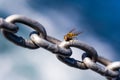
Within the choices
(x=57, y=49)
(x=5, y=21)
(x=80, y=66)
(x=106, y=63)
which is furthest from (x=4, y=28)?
(x=106, y=63)

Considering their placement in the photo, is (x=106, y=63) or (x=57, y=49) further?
(x=106, y=63)

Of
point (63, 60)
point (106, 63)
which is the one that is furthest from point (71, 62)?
point (106, 63)

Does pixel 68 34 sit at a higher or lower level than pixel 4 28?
higher

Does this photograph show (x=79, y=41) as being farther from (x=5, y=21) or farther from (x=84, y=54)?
(x=5, y=21)

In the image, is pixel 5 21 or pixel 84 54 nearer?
pixel 5 21

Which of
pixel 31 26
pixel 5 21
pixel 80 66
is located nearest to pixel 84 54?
pixel 80 66

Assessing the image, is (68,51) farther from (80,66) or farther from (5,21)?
(5,21)
